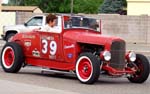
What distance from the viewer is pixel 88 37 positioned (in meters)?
14.4

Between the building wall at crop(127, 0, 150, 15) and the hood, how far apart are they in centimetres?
4131

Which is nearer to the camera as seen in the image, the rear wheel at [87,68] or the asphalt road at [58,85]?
the asphalt road at [58,85]

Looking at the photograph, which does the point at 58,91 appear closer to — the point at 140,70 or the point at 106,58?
the point at 106,58

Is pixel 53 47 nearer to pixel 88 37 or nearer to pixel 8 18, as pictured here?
pixel 88 37

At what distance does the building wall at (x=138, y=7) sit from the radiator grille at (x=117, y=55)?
42.0m

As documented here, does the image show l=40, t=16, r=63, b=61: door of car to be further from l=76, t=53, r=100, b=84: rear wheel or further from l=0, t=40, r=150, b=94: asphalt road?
l=76, t=53, r=100, b=84: rear wheel

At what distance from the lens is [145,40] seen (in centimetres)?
4097

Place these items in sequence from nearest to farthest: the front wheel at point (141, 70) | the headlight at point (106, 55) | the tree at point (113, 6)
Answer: the headlight at point (106, 55) → the front wheel at point (141, 70) → the tree at point (113, 6)

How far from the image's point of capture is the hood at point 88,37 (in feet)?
46.1

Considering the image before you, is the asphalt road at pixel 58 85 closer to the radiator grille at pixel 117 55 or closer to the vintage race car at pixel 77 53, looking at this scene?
the vintage race car at pixel 77 53

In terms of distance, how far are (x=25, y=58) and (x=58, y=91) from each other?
4209 mm

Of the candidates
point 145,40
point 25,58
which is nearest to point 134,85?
point 25,58

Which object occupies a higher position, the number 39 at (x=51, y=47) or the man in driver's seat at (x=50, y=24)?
the man in driver's seat at (x=50, y=24)

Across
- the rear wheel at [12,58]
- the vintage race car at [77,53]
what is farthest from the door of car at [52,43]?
the rear wheel at [12,58]
